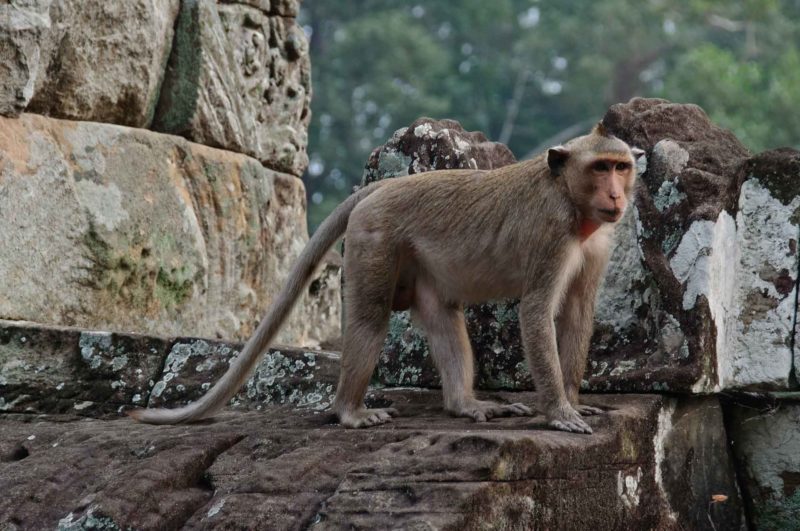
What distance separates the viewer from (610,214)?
525 cm

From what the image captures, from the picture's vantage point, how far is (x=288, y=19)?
8.52 metres

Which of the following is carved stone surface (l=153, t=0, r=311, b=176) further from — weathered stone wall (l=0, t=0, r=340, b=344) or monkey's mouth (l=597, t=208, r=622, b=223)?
monkey's mouth (l=597, t=208, r=622, b=223)

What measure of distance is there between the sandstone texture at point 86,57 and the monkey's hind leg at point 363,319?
1.86 m

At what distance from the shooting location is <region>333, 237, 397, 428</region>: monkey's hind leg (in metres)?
5.64

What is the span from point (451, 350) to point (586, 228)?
2.80 ft

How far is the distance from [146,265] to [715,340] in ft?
10.3

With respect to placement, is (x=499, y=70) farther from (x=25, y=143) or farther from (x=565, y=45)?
(x=25, y=143)

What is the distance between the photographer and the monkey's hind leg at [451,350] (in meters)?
5.66

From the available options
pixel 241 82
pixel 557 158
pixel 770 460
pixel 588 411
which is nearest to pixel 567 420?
pixel 588 411

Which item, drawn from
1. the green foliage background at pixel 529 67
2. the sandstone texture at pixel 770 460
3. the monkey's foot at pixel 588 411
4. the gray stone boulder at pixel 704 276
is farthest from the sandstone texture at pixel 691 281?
the green foliage background at pixel 529 67

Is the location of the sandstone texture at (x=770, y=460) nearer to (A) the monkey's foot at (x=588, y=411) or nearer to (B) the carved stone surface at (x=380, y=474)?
(B) the carved stone surface at (x=380, y=474)

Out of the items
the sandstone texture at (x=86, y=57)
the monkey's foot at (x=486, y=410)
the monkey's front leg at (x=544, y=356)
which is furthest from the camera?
the sandstone texture at (x=86, y=57)

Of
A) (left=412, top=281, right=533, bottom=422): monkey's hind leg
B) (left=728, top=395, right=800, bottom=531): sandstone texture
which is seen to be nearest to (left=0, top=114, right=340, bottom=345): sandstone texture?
(left=412, top=281, right=533, bottom=422): monkey's hind leg

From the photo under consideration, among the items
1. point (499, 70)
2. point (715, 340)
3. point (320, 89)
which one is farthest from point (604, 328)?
point (499, 70)
